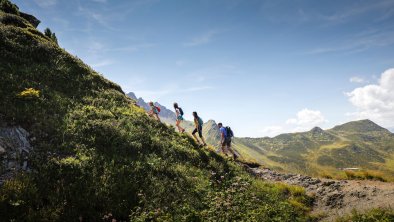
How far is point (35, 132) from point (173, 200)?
7.96 m

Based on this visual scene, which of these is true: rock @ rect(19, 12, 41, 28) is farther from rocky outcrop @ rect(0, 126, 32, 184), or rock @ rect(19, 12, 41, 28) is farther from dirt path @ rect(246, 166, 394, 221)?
dirt path @ rect(246, 166, 394, 221)

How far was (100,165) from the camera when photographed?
1469 cm

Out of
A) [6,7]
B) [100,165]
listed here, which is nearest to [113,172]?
[100,165]

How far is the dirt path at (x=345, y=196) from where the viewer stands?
51.6ft

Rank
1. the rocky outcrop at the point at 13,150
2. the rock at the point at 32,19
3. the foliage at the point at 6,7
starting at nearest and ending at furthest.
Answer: the rocky outcrop at the point at 13,150
the foliage at the point at 6,7
the rock at the point at 32,19

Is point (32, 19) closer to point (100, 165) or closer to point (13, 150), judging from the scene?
point (13, 150)

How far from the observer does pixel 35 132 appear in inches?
623

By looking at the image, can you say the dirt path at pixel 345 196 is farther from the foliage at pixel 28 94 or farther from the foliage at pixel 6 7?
the foliage at pixel 6 7

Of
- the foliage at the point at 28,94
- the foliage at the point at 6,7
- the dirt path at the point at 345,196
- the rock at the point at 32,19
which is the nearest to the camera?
the dirt path at the point at 345,196

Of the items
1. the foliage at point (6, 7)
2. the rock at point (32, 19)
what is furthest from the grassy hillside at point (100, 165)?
the rock at point (32, 19)

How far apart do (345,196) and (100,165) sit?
13786mm

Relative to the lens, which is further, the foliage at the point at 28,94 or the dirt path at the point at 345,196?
the foliage at the point at 28,94

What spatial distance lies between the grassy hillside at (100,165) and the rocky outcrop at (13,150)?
1.40 feet

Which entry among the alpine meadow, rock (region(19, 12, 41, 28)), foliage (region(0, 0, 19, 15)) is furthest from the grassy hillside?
rock (region(19, 12, 41, 28))
